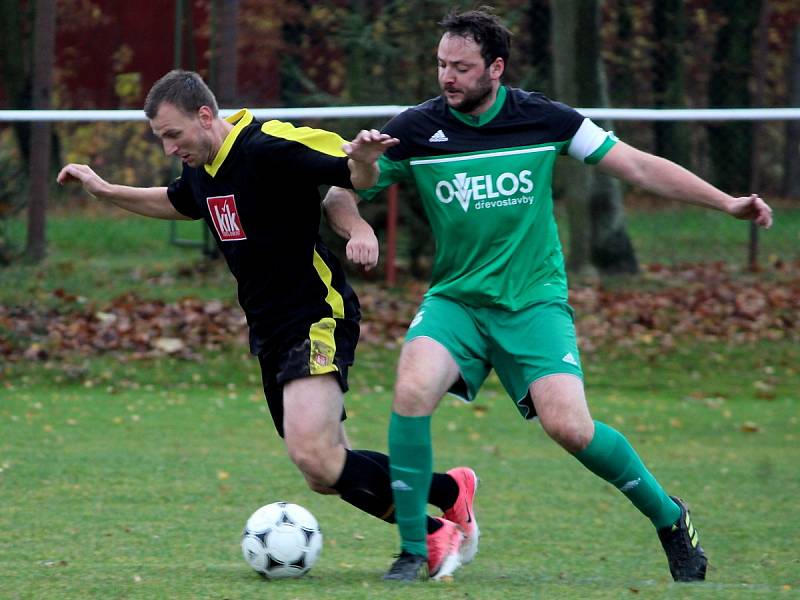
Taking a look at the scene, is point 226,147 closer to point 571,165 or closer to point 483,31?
point 483,31

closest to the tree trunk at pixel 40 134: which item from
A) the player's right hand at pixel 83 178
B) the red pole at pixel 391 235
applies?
the red pole at pixel 391 235

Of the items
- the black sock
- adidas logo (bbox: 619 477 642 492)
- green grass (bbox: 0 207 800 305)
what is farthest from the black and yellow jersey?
green grass (bbox: 0 207 800 305)

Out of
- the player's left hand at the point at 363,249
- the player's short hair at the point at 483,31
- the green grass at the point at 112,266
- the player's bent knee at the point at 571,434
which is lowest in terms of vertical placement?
the green grass at the point at 112,266

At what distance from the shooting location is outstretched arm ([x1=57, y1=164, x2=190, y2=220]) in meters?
5.55

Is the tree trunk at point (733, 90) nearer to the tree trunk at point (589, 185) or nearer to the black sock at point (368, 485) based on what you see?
the tree trunk at point (589, 185)

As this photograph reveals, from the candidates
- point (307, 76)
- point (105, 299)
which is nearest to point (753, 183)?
point (307, 76)

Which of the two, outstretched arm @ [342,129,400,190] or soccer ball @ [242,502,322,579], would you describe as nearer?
outstretched arm @ [342,129,400,190]

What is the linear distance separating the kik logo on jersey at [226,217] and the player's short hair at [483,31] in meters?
1.05

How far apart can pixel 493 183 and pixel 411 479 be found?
1134mm

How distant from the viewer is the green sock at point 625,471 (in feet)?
16.2

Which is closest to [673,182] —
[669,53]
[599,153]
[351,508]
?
[599,153]

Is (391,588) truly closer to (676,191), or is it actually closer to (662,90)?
(676,191)

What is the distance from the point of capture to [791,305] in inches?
494

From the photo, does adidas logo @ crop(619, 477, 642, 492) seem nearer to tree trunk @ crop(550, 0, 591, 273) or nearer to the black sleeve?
the black sleeve
